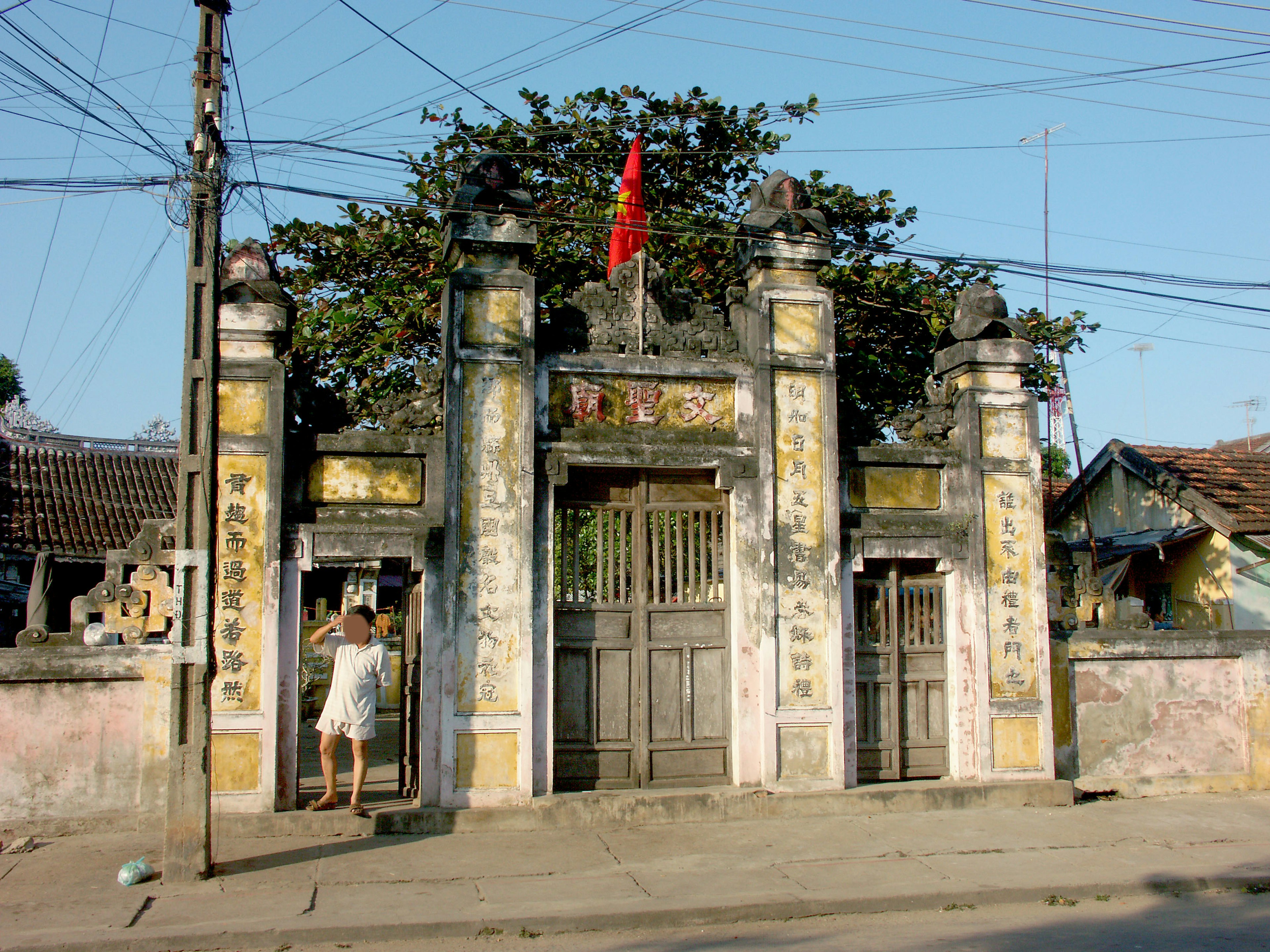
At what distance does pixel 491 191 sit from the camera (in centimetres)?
854

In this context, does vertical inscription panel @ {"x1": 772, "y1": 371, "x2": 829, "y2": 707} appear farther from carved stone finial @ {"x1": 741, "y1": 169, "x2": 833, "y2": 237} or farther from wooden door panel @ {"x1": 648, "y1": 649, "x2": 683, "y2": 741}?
carved stone finial @ {"x1": 741, "y1": 169, "x2": 833, "y2": 237}

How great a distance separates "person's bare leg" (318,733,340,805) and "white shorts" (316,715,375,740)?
0.04 m

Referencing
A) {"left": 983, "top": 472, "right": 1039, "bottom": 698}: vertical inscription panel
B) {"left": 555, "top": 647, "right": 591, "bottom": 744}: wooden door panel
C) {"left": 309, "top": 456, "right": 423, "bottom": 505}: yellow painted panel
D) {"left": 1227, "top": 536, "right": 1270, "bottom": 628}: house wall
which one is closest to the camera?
{"left": 309, "top": 456, "right": 423, "bottom": 505}: yellow painted panel

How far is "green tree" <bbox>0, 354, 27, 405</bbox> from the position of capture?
31547 mm

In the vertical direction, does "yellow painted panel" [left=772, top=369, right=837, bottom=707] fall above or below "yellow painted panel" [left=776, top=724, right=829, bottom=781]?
above

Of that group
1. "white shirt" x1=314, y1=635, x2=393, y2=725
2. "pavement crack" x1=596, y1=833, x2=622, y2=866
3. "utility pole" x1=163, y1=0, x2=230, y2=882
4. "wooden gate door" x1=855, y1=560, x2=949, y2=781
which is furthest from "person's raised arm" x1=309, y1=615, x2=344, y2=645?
"wooden gate door" x1=855, y1=560, x2=949, y2=781

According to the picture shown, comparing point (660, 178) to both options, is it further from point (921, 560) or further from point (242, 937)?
point (242, 937)

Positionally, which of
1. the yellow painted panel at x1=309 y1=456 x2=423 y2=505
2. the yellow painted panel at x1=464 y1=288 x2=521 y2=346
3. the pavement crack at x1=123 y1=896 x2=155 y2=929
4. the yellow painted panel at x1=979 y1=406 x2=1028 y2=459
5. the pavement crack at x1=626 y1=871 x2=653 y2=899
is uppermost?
the yellow painted panel at x1=464 y1=288 x2=521 y2=346

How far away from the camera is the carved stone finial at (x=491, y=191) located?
8.49 m

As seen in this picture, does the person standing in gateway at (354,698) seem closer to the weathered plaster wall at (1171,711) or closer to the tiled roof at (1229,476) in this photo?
the weathered plaster wall at (1171,711)

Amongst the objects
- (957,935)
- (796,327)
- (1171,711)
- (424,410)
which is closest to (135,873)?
(424,410)

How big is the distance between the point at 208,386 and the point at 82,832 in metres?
3.58

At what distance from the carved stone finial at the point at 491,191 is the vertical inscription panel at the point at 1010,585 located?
193 inches

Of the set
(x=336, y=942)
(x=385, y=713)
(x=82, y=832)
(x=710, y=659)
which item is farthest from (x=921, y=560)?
(x=385, y=713)
